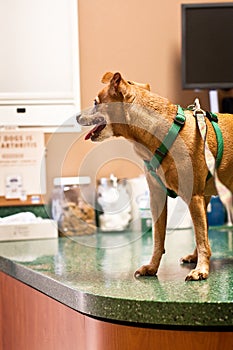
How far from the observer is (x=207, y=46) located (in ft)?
9.50

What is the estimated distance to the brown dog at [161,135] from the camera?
66.5 inches

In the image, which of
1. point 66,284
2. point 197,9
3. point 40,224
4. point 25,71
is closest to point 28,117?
point 25,71

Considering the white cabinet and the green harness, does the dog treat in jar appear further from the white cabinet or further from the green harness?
the green harness

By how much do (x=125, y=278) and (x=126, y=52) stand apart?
1.38 metres

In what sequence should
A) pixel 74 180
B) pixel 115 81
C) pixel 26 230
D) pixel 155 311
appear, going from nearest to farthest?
1. pixel 155 311
2. pixel 115 81
3. pixel 26 230
4. pixel 74 180

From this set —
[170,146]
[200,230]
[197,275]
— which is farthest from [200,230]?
[170,146]

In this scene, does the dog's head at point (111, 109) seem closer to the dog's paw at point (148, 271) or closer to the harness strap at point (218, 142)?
the harness strap at point (218, 142)

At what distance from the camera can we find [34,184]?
2879mm

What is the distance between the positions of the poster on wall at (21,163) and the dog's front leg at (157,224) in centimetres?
109

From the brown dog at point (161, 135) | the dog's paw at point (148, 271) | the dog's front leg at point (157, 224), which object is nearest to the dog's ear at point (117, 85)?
the brown dog at point (161, 135)

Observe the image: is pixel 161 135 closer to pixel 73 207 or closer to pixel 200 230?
pixel 200 230

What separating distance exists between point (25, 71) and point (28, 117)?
17cm

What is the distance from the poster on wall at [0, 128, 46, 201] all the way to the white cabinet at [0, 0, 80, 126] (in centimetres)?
7

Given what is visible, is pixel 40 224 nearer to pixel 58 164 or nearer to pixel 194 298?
pixel 58 164
